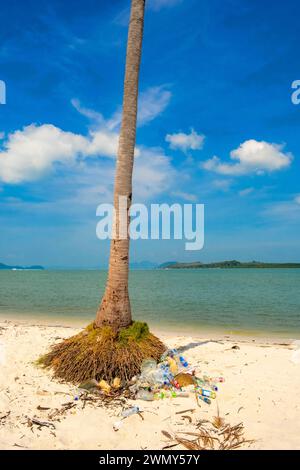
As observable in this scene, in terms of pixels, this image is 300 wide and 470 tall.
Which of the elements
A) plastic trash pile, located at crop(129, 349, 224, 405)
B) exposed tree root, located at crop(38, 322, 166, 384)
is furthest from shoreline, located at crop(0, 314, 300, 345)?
plastic trash pile, located at crop(129, 349, 224, 405)

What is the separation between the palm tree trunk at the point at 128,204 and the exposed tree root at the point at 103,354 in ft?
0.83

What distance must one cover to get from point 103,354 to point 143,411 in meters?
1.45

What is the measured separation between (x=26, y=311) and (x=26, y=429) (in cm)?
1544

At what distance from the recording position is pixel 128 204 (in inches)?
275

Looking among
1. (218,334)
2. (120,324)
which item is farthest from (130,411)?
(218,334)

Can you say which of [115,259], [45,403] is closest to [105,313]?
[115,259]

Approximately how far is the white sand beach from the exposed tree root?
303 mm

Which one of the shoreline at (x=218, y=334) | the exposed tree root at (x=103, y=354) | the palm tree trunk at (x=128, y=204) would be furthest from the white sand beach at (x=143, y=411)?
the shoreline at (x=218, y=334)

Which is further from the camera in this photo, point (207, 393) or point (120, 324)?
point (120, 324)

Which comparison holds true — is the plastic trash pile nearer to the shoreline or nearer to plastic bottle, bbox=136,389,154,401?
plastic bottle, bbox=136,389,154,401

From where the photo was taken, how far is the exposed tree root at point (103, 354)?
Result: 6.12m

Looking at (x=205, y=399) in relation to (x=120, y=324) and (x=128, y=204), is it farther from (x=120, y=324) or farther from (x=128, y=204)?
(x=128, y=204)
